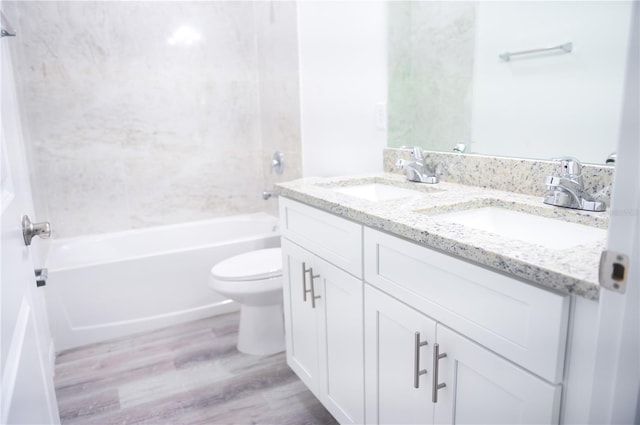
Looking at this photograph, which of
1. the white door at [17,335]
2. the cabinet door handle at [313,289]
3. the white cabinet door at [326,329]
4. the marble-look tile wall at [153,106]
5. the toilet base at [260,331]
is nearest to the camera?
the white door at [17,335]

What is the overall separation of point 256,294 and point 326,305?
67 cm

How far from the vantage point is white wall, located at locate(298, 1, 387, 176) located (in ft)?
6.76

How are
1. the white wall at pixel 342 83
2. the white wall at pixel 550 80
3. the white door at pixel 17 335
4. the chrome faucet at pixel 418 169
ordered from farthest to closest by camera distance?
the white wall at pixel 342 83 < the chrome faucet at pixel 418 169 < the white wall at pixel 550 80 < the white door at pixel 17 335

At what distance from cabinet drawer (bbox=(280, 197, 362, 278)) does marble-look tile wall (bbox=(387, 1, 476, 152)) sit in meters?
0.63

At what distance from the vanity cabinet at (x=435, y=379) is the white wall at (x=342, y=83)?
1.02 metres

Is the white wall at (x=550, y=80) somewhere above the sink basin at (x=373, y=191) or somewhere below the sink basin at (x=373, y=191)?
above

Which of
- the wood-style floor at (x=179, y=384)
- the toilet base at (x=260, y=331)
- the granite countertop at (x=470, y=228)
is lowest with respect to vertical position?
the wood-style floor at (x=179, y=384)

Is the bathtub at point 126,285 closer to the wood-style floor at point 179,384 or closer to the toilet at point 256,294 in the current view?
the wood-style floor at point 179,384

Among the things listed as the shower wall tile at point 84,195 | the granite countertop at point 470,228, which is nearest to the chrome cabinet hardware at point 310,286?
the granite countertop at point 470,228

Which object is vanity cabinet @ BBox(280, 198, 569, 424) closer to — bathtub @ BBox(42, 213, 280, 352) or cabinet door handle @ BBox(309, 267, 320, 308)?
cabinet door handle @ BBox(309, 267, 320, 308)

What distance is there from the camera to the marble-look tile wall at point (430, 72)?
175cm

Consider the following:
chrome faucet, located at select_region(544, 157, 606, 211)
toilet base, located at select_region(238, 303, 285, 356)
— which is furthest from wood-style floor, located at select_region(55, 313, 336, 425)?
chrome faucet, located at select_region(544, 157, 606, 211)

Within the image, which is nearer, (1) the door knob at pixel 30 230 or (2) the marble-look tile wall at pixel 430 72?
(1) the door knob at pixel 30 230

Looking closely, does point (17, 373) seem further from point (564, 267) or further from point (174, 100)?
point (174, 100)
